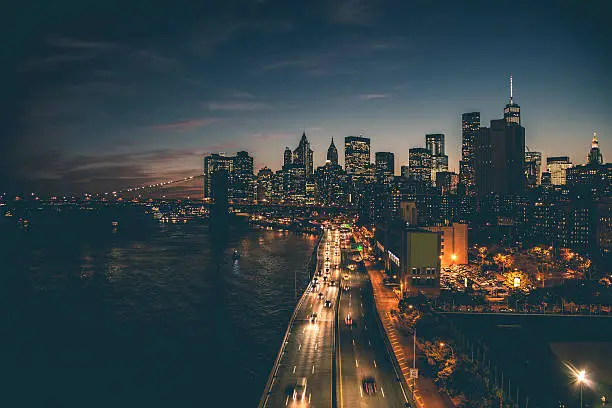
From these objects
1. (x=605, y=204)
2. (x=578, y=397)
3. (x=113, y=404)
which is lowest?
(x=113, y=404)

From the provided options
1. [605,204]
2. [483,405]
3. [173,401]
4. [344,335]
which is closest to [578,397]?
[483,405]

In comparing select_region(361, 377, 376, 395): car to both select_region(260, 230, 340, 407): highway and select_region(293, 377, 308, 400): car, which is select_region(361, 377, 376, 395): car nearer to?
select_region(260, 230, 340, 407): highway

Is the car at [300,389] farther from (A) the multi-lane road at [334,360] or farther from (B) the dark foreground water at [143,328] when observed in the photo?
(B) the dark foreground water at [143,328]

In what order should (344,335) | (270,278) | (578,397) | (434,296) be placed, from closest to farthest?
(578,397) → (344,335) → (434,296) → (270,278)

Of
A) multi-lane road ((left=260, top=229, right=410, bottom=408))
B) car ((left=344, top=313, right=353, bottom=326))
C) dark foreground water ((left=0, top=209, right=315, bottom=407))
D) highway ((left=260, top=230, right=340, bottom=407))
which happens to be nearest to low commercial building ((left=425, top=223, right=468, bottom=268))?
dark foreground water ((left=0, top=209, right=315, bottom=407))

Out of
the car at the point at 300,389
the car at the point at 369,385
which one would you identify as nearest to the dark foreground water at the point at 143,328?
the car at the point at 300,389

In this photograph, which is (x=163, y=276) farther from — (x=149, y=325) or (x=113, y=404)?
(x=113, y=404)
